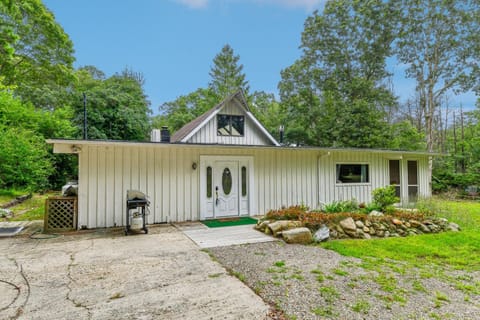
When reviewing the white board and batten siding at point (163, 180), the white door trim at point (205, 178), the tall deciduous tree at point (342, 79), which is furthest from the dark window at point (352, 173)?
the tall deciduous tree at point (342, 79)

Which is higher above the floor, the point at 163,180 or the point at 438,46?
the point at 438,46

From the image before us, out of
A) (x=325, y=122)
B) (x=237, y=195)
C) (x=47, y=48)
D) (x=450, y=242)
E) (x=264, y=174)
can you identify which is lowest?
(x=450, y=242)

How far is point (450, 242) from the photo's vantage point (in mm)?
5109

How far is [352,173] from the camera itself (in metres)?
9.40

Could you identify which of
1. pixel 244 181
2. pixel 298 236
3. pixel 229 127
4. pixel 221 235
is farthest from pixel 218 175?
pixel 229 127

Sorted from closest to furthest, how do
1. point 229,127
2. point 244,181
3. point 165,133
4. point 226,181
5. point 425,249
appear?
point 425,249, point 226,181, point 244,181, point 165,133, point 229,127

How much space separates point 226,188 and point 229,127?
4.34 metres

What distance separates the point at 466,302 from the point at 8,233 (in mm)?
7935

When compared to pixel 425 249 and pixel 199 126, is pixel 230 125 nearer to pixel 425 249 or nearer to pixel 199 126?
pixel 199 126

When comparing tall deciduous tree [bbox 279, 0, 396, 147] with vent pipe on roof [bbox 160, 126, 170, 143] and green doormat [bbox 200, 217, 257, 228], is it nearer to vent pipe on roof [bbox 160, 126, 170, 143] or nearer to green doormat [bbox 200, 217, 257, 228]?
vent pipe on roof [bbox 160, 126, 170, 143]

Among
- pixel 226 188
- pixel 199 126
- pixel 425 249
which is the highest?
pixel 199 126

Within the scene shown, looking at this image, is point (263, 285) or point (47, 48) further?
point (47, 48)

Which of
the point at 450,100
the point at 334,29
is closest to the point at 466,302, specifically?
the point at 334,29

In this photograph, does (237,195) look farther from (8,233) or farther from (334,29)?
(334,29)
